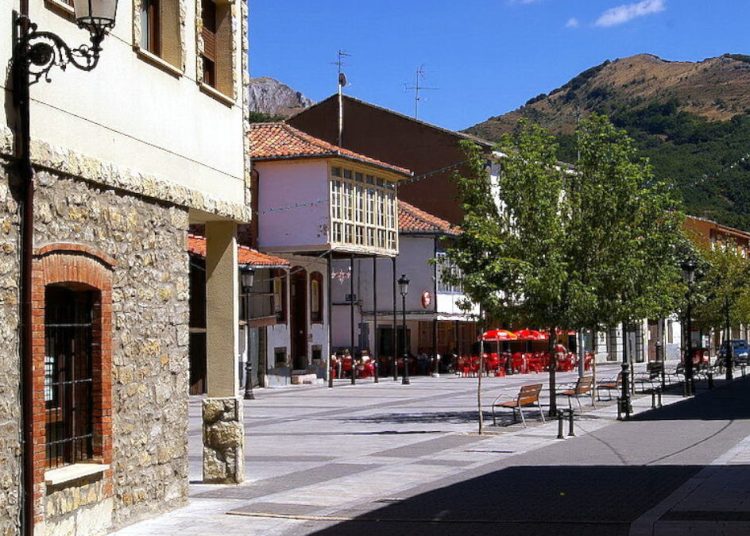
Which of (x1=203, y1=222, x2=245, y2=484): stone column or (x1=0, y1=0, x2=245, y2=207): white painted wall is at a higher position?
(x1=0, y1=0, x2=245, y2=207): white painted wall

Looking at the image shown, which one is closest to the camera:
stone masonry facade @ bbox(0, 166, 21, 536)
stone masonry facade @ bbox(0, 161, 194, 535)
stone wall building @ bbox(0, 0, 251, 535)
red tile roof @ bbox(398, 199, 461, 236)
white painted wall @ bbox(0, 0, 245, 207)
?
stone masonry facade @ bbox(0, 166, 21, 536)

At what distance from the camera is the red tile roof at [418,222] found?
56.9 m

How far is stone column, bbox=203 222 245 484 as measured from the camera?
14633 mm

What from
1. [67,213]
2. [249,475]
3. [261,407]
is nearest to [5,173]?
[67,213]

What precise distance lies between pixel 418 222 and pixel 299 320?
10.6 m

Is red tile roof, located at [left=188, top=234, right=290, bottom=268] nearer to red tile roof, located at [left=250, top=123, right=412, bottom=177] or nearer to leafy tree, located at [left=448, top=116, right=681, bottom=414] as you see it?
red tile roof, located at [left=250, top=123, right=412, bottom=177]

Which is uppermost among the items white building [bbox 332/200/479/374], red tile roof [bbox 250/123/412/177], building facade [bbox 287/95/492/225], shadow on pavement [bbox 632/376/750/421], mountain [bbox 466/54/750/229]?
mountain [bbox 466/54/750/229]

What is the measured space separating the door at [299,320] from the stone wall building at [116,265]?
34.0 metres

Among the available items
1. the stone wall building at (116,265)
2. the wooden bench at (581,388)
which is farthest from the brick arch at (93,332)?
the wooden bench at (581,388)

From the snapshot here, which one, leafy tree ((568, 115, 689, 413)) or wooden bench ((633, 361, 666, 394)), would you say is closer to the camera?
leafy tree ((568, 115, 689, 413))

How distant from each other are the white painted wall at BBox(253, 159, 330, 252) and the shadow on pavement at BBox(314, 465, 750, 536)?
30.5 m

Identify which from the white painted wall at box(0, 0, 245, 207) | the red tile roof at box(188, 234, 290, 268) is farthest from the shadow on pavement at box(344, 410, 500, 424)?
the white painted wall at box(0, 0, 245, 207)

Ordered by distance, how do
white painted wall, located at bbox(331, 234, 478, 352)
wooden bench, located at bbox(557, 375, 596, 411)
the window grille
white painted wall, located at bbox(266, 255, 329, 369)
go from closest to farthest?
1. the window grille
2. wooden bench, located at bbox(557, 375, 596, 411)
3. white painted wall, located at bbox(266, 255, 329, 369)
4. white painted wall, located at bbox(331, 234, 478, 352)

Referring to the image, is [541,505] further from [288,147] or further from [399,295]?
[399,295]
